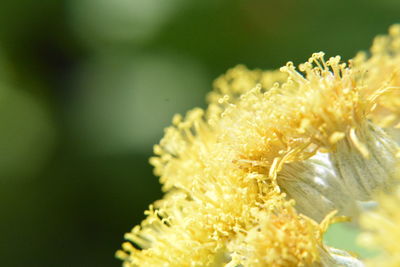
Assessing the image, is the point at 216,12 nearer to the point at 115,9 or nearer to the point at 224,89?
the point at 115,9

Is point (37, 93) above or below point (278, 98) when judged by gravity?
above


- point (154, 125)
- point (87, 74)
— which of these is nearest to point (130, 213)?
point (154, 125)

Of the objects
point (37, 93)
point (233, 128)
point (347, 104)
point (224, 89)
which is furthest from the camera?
point (37, 93)

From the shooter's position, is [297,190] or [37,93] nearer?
[297,190]

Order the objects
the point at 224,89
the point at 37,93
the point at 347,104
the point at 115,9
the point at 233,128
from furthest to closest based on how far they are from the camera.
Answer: the point at 37,93, the point at 115,9, the point at 224,89, the point at 233,128, the point at 347,104

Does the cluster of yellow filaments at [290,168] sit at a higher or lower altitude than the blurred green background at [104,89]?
lower
